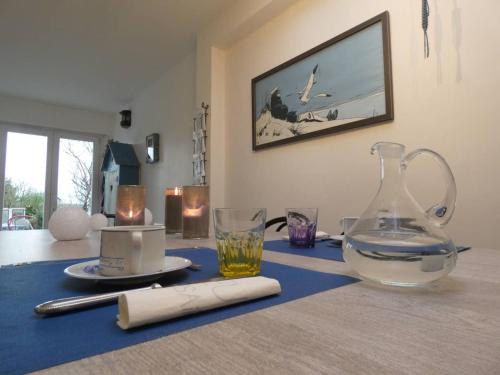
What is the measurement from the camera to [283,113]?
2.03 m

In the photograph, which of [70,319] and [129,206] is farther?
[129,206]

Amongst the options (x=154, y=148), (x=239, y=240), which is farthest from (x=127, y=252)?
(x=154, y=148)

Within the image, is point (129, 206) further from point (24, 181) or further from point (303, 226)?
point (24, 181)

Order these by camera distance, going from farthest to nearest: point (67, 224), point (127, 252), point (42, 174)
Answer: point (42, 174)
point (67, 224)
point (127, 252)

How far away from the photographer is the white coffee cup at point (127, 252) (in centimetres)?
44

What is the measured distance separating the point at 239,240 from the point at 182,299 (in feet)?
0.66

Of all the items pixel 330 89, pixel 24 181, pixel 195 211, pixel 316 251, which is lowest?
pixel 316 251

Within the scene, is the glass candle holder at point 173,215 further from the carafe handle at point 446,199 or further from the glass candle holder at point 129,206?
the carafe handle at point 446,199

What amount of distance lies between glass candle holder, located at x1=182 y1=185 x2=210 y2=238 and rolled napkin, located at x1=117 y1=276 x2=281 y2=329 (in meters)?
0.64

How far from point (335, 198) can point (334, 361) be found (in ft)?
5.14

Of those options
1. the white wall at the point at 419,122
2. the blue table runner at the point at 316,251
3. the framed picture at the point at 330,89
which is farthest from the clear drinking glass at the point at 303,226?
the framed picture at the point at 330,89

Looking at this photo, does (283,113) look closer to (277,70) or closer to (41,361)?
(277,70)

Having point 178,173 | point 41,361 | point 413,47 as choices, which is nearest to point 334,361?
point 41,361

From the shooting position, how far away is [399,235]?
0.47 m
